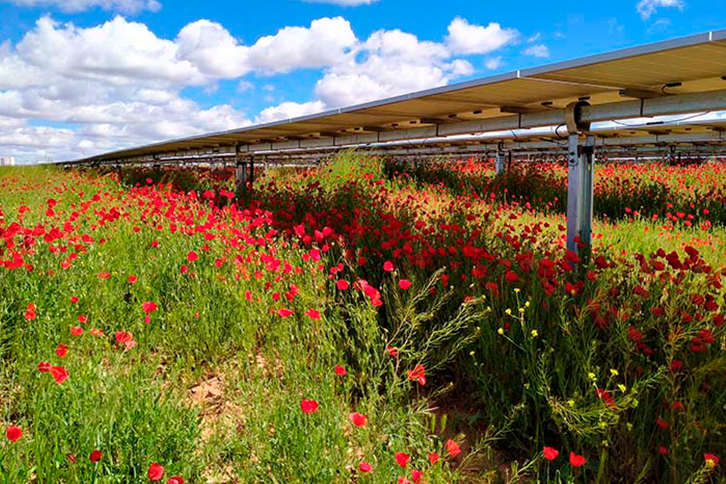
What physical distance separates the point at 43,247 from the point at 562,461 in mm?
4208

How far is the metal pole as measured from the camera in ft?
18.4

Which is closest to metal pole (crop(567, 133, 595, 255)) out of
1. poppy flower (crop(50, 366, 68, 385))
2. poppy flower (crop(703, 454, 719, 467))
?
poppy flower (crop(703, 454, 719, 467))

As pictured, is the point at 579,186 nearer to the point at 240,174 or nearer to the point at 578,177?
the point at 578,177

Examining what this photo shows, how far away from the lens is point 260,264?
4.39 meters

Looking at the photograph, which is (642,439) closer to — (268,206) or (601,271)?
(601,271)

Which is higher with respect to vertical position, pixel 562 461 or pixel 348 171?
pixel 348 171

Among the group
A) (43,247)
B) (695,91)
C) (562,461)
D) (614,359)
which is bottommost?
(562,461)

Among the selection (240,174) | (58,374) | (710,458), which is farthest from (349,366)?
(240,174)

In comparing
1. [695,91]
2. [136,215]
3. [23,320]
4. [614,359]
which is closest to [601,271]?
[614,359]

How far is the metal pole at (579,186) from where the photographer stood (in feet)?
18.4

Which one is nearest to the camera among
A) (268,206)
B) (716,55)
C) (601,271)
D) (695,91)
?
(716,55)

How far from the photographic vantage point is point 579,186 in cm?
562

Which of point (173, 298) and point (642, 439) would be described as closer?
point (642, 439)

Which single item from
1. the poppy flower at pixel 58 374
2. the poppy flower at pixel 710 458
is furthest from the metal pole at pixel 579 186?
the poppy flower at pixel 58 374
